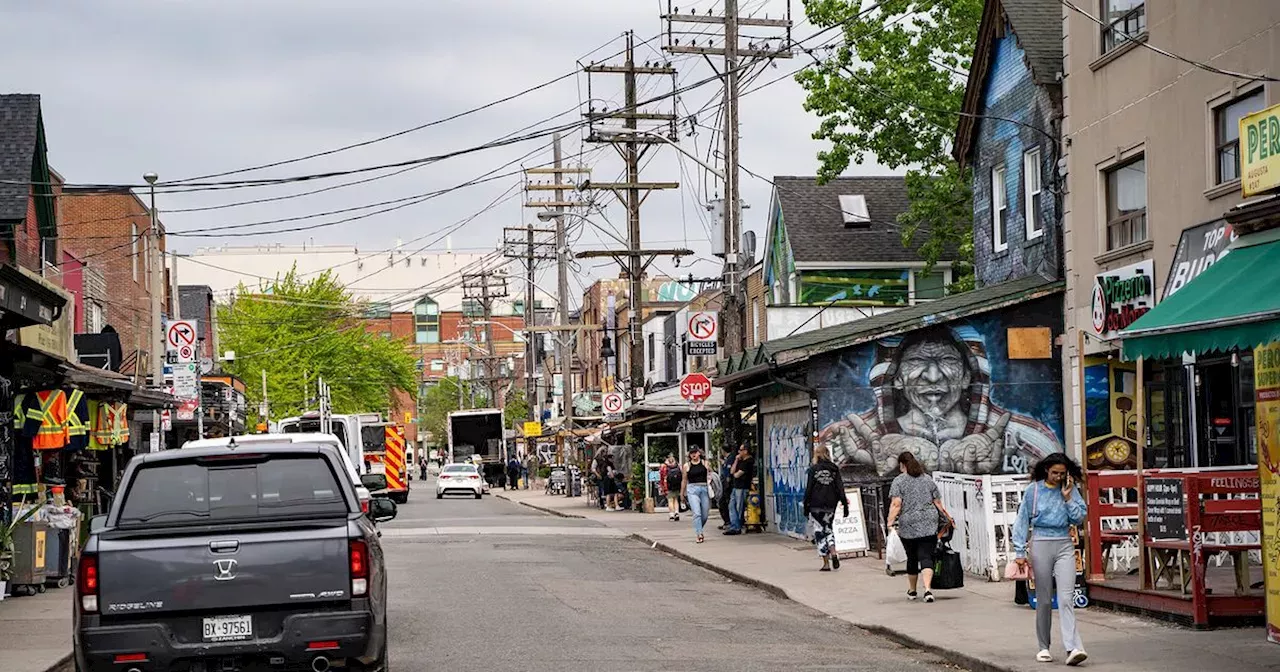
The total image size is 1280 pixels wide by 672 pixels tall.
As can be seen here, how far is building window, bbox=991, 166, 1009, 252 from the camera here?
29047 mm

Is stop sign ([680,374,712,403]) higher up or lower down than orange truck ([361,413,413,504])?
higher up

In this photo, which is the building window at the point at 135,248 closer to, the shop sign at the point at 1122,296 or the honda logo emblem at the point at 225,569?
the shop sign at the point at 1122,296

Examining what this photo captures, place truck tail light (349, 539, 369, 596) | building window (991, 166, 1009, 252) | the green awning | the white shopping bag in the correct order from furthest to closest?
building window (991, 166, 1009, 252)
the white shopping bag
the green awning
truck tail light (349, 539, 369, 596)

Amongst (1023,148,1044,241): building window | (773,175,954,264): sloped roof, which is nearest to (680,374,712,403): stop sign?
(1023,148,1044,241): building window

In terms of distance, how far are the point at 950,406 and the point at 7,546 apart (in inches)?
578

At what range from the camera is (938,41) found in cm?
3922

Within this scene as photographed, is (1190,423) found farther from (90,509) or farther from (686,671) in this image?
(90,509)

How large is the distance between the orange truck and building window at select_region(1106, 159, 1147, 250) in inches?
1415

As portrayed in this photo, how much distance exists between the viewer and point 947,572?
18672 mm

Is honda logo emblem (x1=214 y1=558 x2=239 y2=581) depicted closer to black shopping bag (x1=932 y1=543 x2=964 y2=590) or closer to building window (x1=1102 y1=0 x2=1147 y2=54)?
black shopping bag (x1=932 y1=543 x2=964 y2=590)

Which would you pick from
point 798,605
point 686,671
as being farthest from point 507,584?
point 686,671

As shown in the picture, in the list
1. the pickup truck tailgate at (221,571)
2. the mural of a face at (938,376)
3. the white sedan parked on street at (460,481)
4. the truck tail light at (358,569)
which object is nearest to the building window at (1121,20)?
the mural of a face at (938,376)

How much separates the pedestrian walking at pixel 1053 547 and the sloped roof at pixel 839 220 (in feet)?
104

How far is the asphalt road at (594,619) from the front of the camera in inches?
551
